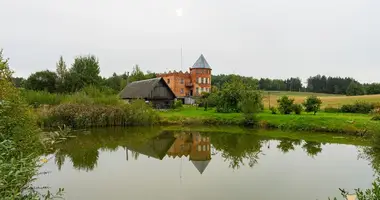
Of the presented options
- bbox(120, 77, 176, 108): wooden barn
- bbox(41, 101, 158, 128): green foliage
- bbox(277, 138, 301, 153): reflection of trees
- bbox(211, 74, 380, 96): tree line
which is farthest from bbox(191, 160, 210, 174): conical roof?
bbox(211, 74, 380, 96): tree line

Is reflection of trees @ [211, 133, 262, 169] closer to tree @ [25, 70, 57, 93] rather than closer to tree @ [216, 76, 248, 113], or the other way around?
tree @ [216, 76, 248, 113]

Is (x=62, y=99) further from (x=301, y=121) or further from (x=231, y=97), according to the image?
(x=301, y=121)

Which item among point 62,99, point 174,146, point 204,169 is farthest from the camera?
point 62,99

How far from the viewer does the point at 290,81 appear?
302 ft

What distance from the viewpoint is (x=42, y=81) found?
42594mm

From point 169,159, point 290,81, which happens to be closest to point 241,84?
point 169,159

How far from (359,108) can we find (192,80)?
27.0 metres

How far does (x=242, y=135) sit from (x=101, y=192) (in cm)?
1330

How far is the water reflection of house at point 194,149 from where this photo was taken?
12711 millimetres

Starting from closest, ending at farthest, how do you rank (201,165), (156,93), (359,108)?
(201,165) → (359,108) → (156,93)

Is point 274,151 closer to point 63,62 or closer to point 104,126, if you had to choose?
point 104,126

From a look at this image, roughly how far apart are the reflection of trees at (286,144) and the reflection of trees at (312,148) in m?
0.58

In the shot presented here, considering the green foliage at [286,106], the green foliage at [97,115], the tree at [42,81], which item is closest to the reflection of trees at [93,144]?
the green foliage at [97,115]

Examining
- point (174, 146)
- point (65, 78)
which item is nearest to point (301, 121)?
point (174, 146)
